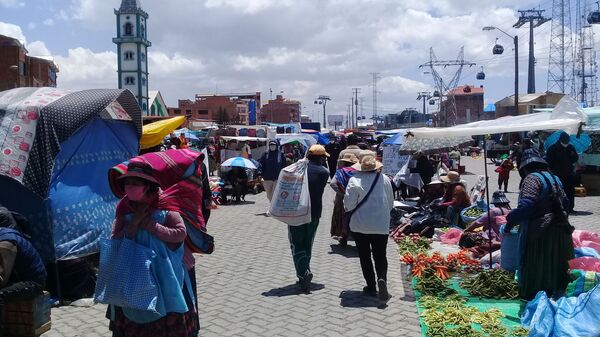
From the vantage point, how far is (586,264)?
6078 millimetres

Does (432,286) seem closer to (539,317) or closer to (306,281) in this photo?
(306,281)

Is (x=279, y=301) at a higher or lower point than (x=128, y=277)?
lower

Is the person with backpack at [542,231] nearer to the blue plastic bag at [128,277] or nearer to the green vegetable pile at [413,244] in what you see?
the green vegetable pile at [413,244]

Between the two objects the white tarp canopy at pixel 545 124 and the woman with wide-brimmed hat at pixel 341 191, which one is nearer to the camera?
the white tarp canopy at pixel 545 124

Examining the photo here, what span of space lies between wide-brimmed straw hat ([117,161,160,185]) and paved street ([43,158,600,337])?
238 cm

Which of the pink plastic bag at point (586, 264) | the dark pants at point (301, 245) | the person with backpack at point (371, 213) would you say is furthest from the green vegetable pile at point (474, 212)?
the dark pants at point (301, 245)

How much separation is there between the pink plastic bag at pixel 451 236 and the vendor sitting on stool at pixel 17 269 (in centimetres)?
660

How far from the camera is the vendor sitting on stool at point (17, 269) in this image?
4.44 m

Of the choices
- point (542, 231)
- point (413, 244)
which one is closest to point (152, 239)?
point (542, 231)

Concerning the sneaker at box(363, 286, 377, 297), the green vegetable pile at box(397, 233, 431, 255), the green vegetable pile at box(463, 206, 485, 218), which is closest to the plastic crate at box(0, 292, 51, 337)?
the sneaker at box(363, 286, 377, 297)

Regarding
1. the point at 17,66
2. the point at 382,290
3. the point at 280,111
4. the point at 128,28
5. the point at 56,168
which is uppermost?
the point at 128,28

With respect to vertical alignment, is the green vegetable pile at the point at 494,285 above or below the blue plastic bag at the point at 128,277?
below

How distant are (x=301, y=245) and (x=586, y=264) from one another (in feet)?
10.4

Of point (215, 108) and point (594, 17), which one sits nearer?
point (594, 17)
